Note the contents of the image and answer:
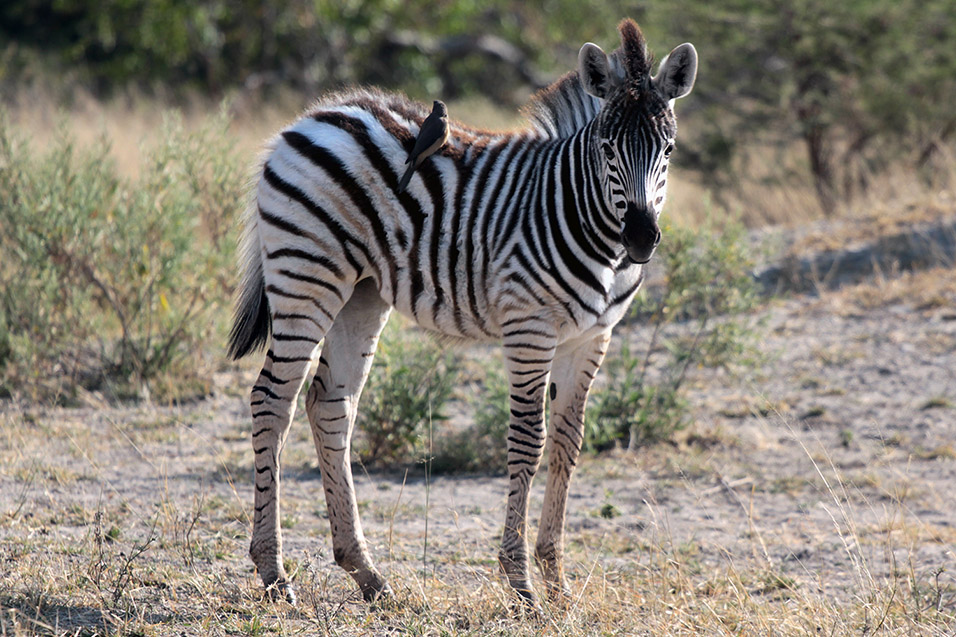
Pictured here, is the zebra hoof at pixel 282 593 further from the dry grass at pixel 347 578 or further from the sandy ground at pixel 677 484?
the sandy ground at pixel 677 484

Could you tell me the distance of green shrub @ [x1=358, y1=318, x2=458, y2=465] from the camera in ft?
20.9

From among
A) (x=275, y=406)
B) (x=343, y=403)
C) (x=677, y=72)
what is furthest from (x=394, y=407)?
(x=677, y=72)

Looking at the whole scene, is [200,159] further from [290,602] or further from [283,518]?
[290,602]

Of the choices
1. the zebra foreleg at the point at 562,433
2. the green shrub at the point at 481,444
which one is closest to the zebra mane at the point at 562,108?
the zebra foreleg at the point at 562,433

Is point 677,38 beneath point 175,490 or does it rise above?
above

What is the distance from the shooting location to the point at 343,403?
467 cm

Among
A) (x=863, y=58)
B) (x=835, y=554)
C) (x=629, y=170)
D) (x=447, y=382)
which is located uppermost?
(x=863, y=58)

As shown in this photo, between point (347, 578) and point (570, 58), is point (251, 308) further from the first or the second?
point (570, 58)

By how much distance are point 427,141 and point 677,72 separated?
3.70 feet

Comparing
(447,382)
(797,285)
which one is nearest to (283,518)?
(447,382)

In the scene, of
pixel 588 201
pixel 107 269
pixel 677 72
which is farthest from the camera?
pixel 107 269

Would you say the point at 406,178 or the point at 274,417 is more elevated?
the point at 406,178

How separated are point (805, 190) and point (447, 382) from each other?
8.16 metres

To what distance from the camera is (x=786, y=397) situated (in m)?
7.42
